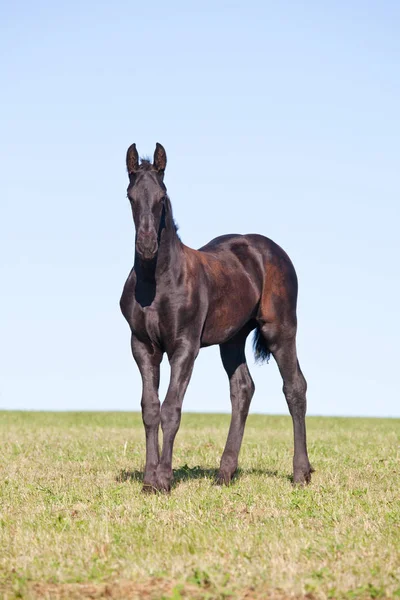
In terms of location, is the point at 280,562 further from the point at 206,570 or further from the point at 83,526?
the point at 83,526

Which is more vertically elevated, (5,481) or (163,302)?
(163,302)

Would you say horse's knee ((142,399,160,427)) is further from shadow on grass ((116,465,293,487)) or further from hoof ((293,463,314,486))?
hoof ((293,463,314,486))

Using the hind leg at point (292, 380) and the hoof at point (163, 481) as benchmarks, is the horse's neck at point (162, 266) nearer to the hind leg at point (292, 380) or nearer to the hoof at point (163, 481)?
the hoof at point (163, 481)

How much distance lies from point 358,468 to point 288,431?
11151 millimetres

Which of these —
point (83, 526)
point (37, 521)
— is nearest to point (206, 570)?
point (83, 526)

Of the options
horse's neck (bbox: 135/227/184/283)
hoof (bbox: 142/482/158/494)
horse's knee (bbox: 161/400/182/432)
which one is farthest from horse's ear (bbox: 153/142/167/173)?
hoof (bbox: 142/482/158/494)

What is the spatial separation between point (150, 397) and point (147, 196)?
2790mm

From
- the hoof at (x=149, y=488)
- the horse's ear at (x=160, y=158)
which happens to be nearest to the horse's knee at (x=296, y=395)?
the hoof at (x=149, y=488)

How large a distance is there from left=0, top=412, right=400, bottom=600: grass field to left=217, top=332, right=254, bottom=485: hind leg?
350 mm

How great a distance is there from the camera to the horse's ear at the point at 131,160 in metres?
11.4

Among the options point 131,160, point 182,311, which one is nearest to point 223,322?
point 182,311

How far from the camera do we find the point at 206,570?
7000 millimetres

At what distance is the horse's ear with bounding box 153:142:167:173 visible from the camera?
449 inches

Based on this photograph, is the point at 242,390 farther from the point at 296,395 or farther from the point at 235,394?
the point at 296,395
